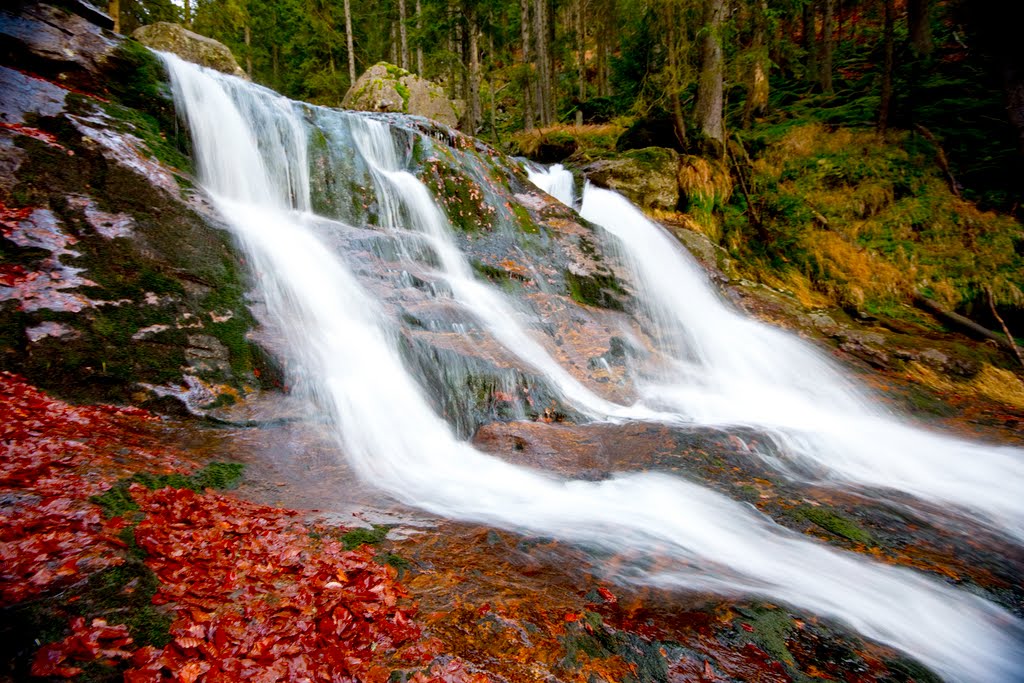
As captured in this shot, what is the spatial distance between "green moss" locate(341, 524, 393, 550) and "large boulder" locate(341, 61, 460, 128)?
55.8ft

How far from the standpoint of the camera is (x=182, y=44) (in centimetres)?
1450

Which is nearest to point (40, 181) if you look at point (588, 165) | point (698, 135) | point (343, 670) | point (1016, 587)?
point (343, 670)

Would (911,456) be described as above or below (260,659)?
below

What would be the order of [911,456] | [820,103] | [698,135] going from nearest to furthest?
[911,456] < [698,135] < [820,103]

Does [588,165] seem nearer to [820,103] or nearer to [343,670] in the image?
[820,103]

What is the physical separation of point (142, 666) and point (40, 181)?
201 inches

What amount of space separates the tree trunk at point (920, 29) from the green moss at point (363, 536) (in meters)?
18.1

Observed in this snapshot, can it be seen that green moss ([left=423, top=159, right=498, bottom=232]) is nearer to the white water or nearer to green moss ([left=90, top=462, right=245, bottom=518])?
the white water

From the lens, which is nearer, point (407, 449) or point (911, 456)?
point (407, 449)

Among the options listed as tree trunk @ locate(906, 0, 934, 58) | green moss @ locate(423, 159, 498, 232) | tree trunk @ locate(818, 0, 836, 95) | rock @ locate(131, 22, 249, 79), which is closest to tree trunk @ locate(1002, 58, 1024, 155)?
tree trunk @ locate(906, 0, 934, 58)

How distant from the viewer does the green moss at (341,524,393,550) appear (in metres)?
2.71

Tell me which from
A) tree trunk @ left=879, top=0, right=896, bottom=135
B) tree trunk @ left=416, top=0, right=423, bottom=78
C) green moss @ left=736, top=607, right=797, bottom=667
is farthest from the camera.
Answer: tree trunk @ left=416, top=0, right=423, bottom=78

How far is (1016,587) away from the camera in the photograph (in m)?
3.02

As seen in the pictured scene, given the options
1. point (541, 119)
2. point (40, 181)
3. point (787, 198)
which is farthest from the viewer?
point (541, 119)
